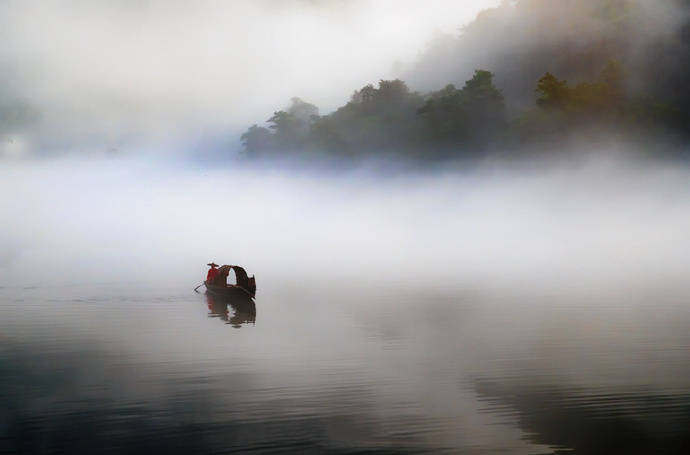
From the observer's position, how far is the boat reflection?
5619cm

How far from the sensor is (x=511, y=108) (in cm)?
18138

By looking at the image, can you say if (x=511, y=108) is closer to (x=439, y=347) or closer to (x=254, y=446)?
(x=439, y=347)

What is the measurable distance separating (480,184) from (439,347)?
5455 inches

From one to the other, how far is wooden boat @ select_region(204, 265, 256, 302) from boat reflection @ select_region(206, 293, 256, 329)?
298mm

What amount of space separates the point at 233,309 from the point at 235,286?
2.25 meters

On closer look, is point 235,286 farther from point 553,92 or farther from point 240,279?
point 553,92

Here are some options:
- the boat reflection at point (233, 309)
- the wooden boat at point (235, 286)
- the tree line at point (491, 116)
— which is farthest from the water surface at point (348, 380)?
the tree line at point (491, 116)

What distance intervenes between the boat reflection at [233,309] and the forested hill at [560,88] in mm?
93806

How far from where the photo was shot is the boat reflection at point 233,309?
184 feet

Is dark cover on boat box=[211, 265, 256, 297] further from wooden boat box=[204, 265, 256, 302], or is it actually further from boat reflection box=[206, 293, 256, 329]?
boat reflection box=[206, 293, 256, 329]

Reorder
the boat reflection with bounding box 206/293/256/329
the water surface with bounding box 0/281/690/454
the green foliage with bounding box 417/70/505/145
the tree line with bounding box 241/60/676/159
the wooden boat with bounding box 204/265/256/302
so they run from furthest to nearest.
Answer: the green foliage with bounding box 417/70/505/145 < the tree line with bounding box 241/60/676/159 < the wooden boat with bounding box 204/265/256/302 < the boat reflection with bounding box 206/293/256/329 < the water surface with bounding box 0/281/690/454

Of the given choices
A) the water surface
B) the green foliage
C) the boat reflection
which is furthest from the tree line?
the boat reflection

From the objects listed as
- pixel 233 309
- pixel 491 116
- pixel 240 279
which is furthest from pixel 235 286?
pixel 491 116

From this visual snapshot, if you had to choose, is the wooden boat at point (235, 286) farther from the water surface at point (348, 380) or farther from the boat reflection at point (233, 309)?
the water surface at point (348, 380)
